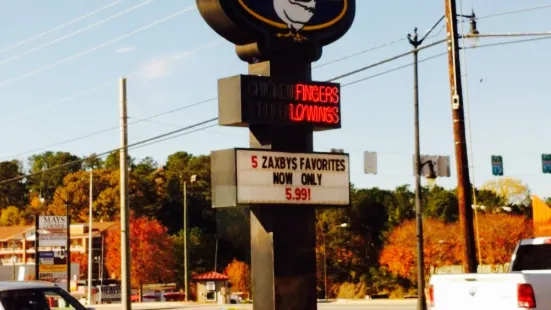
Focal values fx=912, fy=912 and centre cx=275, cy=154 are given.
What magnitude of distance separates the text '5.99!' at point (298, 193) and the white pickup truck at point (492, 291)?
6.37m

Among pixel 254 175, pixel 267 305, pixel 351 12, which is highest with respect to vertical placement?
pixel 351 12

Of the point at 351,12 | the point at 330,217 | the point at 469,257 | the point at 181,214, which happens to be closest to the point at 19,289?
the point at 351,12

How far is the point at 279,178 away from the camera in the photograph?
21.5m

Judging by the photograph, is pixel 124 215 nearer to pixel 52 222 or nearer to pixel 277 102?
pixel 277 102

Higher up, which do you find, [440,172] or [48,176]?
[48,176]

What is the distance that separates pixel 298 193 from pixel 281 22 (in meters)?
4.23

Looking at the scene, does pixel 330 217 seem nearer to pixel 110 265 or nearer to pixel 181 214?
pixel 110 265

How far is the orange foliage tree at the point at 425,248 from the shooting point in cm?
9831

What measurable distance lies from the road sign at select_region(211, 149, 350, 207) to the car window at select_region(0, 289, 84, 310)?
5489 mm

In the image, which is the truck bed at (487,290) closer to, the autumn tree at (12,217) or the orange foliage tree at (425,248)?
the orange foliage tree at (425,248)

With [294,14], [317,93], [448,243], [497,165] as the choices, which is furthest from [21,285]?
[448,243]

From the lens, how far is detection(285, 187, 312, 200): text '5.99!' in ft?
70.8

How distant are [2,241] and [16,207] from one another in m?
37.4

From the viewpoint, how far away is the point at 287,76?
22.2 m
